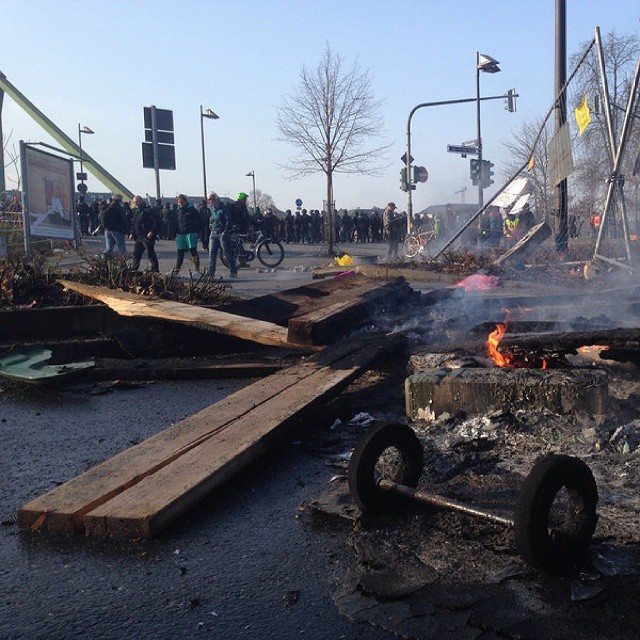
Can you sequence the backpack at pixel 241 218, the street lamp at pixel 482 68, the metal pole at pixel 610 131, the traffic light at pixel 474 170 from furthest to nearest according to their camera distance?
the traffic light at pixel 474 170
the street lamp at pixel 482 68
the backpack at pixel 241 218
the metal pole at pixel 610 131

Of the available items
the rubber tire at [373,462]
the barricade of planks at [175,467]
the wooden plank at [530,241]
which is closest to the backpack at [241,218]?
the wooden plank at [530,241]

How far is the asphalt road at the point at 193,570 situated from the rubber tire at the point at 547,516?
58 cm

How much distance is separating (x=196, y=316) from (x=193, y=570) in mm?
4069

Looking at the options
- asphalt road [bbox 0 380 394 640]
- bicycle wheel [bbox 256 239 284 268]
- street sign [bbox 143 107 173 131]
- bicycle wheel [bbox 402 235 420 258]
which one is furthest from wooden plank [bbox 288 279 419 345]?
bicycle wheel [bbox 402 235 420 258]

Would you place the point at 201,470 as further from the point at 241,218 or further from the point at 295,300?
the point at 241,218

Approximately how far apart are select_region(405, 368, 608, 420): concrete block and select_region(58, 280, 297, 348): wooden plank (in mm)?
1953

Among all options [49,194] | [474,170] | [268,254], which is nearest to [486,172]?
[474,170]

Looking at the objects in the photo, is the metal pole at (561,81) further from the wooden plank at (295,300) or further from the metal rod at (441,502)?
the metal rod at (441,502)

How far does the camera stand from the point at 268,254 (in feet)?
61.4

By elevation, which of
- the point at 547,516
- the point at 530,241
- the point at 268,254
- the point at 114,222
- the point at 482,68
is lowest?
the point at 547,516

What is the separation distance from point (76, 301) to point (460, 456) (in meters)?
5.48

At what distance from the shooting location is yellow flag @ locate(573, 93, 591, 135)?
870cm

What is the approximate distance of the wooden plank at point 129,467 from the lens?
9.49 ft

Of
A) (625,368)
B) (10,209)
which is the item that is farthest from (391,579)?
(10,209)
